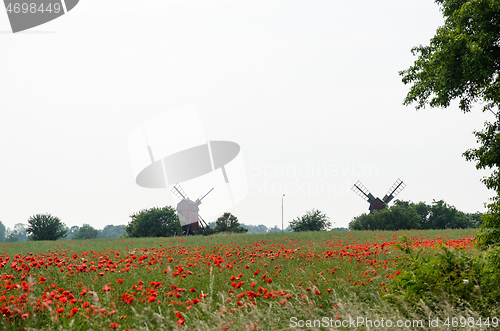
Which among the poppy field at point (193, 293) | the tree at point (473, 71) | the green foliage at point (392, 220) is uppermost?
the tree at point (473, 71)

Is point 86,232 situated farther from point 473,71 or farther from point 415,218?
point 473,71

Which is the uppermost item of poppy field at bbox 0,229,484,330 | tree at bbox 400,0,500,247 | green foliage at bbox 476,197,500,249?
tree at bbox 400,0,500,247

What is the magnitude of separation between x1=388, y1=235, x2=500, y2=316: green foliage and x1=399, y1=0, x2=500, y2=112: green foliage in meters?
6.40

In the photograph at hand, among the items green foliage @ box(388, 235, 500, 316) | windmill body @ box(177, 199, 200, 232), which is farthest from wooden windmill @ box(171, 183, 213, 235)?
green foliage @ box(388, 235, 500, 316)

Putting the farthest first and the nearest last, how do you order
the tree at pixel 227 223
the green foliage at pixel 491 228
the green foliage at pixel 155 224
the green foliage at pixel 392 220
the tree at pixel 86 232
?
the tree at pixel 86 232, the tree at pixel 227 223, the green foliage at pixel 155 224, the green foliage at pixel 392 220, the green foliage at pixel 491 228

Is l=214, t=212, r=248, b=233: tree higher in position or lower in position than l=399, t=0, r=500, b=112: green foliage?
lower

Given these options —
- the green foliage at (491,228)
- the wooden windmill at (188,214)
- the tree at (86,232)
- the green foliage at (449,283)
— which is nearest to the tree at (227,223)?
the wooden windmill at (188,214)

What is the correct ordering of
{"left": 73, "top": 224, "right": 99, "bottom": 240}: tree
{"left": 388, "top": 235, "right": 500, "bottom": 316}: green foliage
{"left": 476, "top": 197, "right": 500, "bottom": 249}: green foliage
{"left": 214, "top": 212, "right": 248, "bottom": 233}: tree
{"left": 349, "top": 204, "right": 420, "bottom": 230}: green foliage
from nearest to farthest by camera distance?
{"left": 388, "top": 235, "right": 500, "bottom": 316}: green foliage < {"left": 476, "top": 197, "right": 500, "bottom": 249}: green foliage < {"left": 349, "top": 204, "right": 420, "bottom": 230}: green foliage < {"left": 214, "top": 212, "right": 248, "bottom": 233}: tree < {"left": 73, "top": 224, "right": 99, "bottom": 240}: tree

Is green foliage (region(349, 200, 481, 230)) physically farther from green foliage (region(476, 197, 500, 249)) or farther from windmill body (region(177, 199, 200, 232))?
green foliage (region(476, 197, 500, 249))

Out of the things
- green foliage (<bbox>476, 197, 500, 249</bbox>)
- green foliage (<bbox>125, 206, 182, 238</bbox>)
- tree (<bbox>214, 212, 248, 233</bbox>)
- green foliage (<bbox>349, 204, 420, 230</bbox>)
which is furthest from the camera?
tree (<bbox>214, 212, 248, 233</bbox>)

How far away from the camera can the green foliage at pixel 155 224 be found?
165ft

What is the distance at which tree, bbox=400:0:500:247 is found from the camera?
1030 cm

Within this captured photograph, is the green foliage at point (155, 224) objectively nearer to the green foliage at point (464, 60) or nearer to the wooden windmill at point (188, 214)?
the wooden windmill at point (188, 214)

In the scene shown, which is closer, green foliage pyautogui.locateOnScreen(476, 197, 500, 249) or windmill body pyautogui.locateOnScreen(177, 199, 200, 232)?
green foliage pyautogui.locateOnScreen(476, 197, 500, 249)
